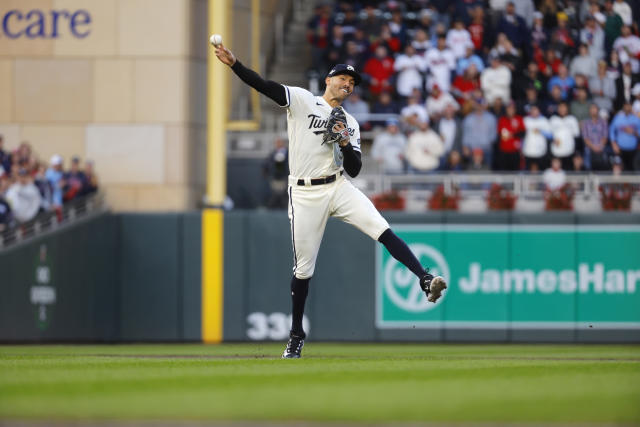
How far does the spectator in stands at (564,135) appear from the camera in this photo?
16.6 m

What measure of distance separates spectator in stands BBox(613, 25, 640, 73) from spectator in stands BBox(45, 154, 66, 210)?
8506mm

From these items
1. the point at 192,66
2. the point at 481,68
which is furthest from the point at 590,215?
the point at 192,66

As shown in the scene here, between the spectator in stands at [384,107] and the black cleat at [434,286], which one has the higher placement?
the spectator in stands at [384,107]

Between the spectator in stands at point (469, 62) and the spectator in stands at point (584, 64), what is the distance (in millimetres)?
1378

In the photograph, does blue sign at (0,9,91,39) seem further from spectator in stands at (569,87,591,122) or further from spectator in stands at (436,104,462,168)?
spectator in stands at (569,87,591,122)

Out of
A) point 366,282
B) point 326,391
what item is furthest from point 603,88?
point 326,391

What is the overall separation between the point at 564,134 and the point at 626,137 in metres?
0.89

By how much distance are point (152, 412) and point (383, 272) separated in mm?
11555

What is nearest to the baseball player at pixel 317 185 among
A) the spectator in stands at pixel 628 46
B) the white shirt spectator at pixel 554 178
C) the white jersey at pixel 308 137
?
the white jersey at pixel 308 137

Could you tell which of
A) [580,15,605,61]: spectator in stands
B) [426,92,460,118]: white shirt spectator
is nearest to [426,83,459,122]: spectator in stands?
[426,92,460,118]: white shirt spectator

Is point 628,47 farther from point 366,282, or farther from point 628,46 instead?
point 366,282

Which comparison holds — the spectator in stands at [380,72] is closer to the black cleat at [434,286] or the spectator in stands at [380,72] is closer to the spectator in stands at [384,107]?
the spectator in stands at [384,107]

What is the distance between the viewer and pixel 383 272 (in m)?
16.8

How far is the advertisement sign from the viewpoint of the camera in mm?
16438
